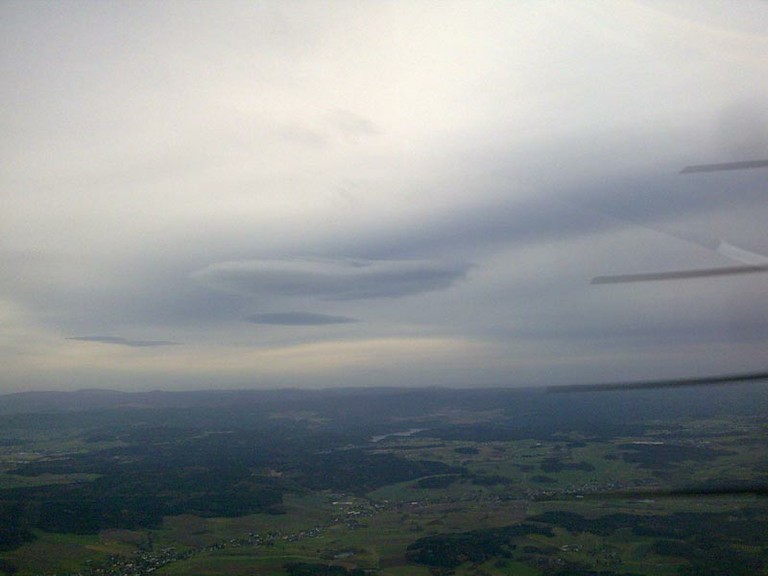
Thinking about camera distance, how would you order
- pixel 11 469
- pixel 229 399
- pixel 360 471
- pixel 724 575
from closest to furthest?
pixel 724 575 → pixel 11 469 → pixel 360 471 → pixel 229 399

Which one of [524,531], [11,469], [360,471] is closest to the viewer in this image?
[524,531]

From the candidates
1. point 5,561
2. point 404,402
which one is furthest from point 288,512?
point 404,402

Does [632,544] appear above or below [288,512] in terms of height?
above

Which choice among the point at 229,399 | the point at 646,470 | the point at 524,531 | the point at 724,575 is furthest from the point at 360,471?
the point at 229,399

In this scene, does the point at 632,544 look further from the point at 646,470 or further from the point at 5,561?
the point at 5,561

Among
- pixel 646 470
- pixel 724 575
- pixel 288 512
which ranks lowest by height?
pixel 288 512

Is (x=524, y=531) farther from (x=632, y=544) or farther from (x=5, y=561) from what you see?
(x=5, y=561)

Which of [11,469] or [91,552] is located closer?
[91,552]
